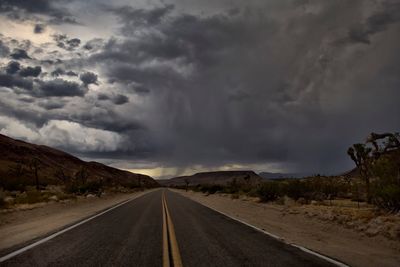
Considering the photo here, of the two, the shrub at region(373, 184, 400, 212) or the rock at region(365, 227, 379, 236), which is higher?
the shrub at region(373, 184, 400, 212)

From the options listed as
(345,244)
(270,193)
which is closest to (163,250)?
(345,244)

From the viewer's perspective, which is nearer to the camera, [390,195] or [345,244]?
[345,244]

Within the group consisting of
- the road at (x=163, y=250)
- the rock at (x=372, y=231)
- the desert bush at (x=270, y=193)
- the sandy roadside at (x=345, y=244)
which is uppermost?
the desert bush at (x=270, y=193)

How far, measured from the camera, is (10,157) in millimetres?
127250

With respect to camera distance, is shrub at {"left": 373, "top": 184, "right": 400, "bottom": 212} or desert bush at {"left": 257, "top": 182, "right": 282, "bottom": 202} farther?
desert bush at {"left": 257, "top": 182, "right": 282, "bottom": 202}

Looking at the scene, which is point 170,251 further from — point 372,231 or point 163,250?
point 372,231

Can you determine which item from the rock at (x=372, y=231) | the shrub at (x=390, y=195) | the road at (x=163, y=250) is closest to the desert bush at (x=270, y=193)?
the shrub at (x=390, y=195)

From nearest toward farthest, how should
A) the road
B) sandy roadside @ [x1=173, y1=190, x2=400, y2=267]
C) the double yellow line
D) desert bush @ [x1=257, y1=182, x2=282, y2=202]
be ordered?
the double yellow line
the road
sandy roadside @ [x1=173, y1=190, x2=400, y2=267]
desert bush @ [x1=257, y1=182, x2=282, y2=202]

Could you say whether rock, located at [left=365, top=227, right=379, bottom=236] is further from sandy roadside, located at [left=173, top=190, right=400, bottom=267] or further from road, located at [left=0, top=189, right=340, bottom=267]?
road, located at [left=0, top=189, right=340, bottom=267]

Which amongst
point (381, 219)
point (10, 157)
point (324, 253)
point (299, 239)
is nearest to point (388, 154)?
point (381, 219)

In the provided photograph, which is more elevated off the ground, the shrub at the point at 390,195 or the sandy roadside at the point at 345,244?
the shrub at the point at 390,195

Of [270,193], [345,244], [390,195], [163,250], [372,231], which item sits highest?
[390,195]

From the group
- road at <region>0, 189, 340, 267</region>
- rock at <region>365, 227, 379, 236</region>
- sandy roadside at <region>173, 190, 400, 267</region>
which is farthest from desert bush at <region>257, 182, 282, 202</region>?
road at <region>0, 189, 340, 267</region>

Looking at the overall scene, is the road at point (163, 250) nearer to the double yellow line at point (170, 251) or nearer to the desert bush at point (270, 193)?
the double yellow line at point (170, 251)
